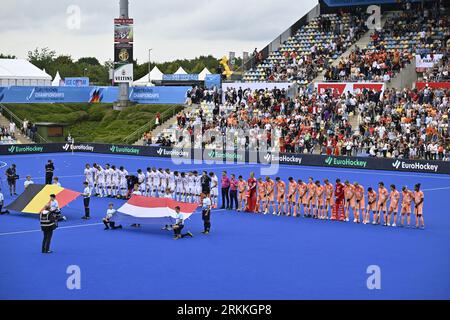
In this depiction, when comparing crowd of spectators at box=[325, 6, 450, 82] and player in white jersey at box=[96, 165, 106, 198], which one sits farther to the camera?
crowd of spectators at box=[325, 6, 450, 82]

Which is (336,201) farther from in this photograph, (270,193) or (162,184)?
(162,184)

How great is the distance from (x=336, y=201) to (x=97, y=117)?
4410cm

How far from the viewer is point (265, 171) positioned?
1738 inches

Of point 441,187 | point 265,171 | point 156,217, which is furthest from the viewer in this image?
point 265,171

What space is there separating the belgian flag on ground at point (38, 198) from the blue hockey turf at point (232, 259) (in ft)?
1.52

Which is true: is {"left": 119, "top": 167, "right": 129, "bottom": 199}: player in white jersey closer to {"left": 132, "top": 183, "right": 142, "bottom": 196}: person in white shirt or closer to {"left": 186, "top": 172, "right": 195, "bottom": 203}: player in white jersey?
{"left": 132, "top": 183, "right": 142, "bottom": 196}: person in white shirt

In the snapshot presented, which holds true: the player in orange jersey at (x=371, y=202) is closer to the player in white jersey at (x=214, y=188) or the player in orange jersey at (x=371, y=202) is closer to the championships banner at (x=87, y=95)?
the player in white jersey at (x=214, y=188)

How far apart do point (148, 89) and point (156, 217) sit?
1744 inches

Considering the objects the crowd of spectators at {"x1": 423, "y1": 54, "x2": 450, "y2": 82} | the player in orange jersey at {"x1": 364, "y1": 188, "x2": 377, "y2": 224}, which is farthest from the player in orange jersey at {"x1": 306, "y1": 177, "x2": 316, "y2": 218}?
the crowd of spectators at {"x1": 423, "y1": 54, "x2": 450, "y2": 82}

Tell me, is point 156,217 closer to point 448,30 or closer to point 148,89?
point 448,30

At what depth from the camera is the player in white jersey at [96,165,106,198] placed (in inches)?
1297

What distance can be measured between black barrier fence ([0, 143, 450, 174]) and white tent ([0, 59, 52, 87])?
20862 millimetres

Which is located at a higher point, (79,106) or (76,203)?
(79,106)
